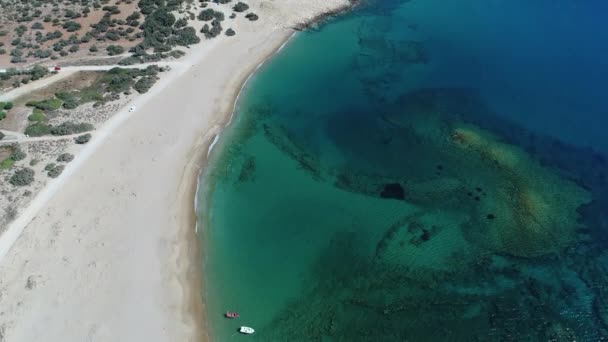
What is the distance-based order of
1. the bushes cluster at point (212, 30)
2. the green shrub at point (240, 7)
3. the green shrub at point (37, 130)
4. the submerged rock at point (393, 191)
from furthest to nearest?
the green shrub at point (240, 7)
the bushes cluster at point (212, 30)
the green shrub at point (37, 130)
the submerged rock at point (393, 191)

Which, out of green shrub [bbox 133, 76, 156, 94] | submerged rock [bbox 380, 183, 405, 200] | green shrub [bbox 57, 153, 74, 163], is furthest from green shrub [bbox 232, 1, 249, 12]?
submerged rock [bbox 380, 183, 405, 200]

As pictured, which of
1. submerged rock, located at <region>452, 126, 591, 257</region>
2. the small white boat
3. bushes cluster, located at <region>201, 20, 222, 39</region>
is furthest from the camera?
bushes cluster, located at <region>201, 20, 222, 39</region>

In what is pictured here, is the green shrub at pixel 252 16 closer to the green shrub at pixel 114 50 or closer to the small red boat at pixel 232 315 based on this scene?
the green shrub at pixel 114 50

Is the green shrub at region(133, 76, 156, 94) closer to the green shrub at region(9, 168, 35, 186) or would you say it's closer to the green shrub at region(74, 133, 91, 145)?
the green shrub at region(74, 133, 91, 145)

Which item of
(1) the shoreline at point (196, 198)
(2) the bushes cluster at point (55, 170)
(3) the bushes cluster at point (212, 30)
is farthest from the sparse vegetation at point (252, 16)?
(2) the bushes cluster at point (55, 170)

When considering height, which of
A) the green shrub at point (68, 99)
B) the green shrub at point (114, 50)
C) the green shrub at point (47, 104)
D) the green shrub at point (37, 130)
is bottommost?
the green shrub at point (37, 130)

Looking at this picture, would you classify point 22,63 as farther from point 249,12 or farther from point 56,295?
point 56,295
